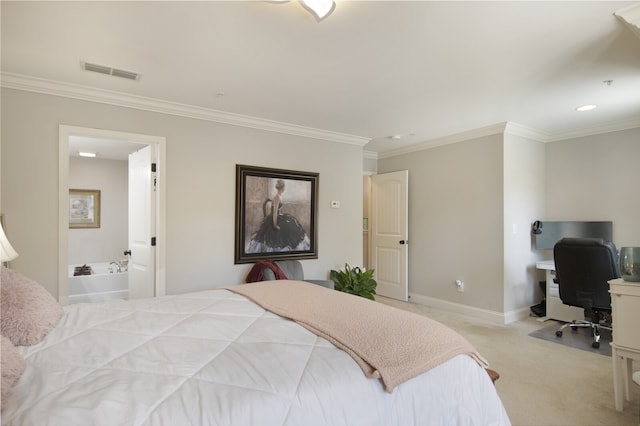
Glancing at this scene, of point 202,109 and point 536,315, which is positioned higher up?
point 202,109

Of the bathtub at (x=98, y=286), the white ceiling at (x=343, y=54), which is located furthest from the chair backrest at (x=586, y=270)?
the bathtub at (x=98, y=286)

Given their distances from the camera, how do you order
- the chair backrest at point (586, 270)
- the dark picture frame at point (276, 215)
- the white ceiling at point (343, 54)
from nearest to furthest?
the white ceiling at point (343, 54) → the chair backrest at point (586, 270) → the dark picture frame at point (276, 215)

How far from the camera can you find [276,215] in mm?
4117

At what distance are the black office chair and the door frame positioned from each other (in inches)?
163

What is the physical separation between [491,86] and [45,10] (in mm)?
3204

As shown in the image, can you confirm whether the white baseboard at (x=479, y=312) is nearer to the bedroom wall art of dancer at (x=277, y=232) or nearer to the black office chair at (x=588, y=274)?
the black office chair at (x=588, y=274)

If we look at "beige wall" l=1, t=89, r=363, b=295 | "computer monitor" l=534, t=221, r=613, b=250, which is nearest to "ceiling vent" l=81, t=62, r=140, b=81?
"beige wall" l=1, t=89, r=363, b=295

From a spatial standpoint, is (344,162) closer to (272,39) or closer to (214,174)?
(214,174)

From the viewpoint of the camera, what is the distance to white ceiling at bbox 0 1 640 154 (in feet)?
6.30

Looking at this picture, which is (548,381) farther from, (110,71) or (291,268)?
(110,71)

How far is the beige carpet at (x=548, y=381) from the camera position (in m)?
2.23

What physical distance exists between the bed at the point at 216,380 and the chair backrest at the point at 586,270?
2737mm

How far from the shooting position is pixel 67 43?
7.39ft

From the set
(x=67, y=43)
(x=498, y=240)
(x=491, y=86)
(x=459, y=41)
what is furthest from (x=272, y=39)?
(x=498, y=240)
